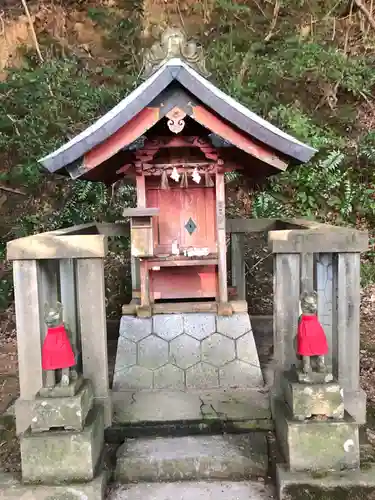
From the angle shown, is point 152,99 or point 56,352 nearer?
point 56,352

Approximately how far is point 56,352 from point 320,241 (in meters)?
2.16

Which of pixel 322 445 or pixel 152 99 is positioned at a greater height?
pixel 152 99

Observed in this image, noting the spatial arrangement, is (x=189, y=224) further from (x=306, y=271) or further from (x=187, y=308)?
(x=306, y=271)

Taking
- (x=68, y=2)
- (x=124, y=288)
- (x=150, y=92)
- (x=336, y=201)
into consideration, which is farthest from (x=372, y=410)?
(x=68, y=2)

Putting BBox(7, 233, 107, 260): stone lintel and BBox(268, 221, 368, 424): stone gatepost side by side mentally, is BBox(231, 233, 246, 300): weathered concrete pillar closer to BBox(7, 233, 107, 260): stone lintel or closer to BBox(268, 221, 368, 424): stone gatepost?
BBox(268, 221, 368, 424): stone gatepost

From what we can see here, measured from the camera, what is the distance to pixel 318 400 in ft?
10.7

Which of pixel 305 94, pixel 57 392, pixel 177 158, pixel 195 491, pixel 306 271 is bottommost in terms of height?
pixel 195 491

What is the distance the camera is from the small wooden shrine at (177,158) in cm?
411

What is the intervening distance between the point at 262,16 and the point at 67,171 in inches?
398

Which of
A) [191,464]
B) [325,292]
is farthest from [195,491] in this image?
[325,292]

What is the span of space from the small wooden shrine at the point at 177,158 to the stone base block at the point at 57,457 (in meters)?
2.13

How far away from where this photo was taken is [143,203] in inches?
204

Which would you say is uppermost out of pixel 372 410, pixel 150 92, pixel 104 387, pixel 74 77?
pixel 74 77

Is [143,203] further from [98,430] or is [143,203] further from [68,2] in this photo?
[68,2]
